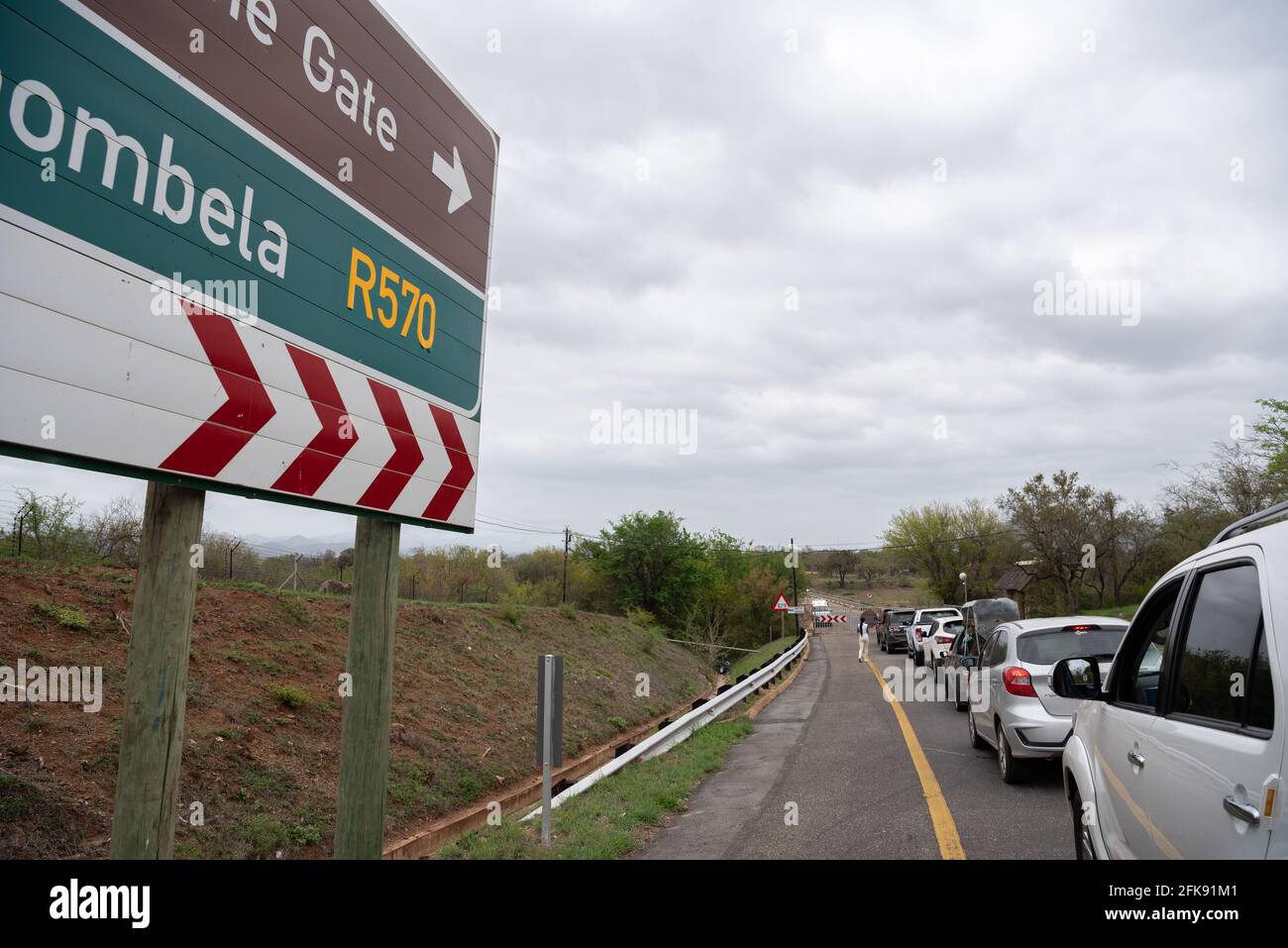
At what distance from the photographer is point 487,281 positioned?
6.25m

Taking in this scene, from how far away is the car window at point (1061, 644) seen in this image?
29.2 feet

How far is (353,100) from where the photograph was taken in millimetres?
4777

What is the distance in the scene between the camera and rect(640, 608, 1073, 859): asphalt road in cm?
646

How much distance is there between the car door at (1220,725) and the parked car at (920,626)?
26436 mm

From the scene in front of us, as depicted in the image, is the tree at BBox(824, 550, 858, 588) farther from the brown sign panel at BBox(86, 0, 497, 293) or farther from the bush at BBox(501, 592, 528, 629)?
the brown sign panel at BBox(86, 0, 497, 293)

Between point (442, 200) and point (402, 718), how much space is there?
8708 mm

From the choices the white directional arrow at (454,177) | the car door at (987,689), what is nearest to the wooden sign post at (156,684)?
the white directional arrow at (454,177)

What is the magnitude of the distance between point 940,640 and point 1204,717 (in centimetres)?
2193

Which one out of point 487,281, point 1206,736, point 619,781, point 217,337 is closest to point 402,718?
point 619,781

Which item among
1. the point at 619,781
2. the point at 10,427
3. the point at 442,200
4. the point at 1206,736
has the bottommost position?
the point at 619,781

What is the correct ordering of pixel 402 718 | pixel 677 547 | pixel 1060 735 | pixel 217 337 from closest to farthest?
1. pixel 217 337
2. pixel 1060 735
3. pixel 402 718
4. pixel 677 547

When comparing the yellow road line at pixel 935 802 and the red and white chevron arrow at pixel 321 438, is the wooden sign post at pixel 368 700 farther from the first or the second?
the yellow road line at pixel 935 802

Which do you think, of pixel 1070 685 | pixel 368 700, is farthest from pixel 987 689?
pixel 368 700

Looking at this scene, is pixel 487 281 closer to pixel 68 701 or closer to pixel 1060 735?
pixel 68 701
